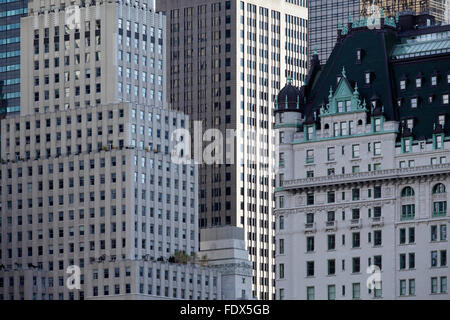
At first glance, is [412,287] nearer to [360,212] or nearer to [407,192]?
[360,212]

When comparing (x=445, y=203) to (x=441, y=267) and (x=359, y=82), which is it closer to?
(x=441, y=267)

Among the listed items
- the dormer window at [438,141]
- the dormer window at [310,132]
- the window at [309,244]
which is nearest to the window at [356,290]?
the window at [309,244]

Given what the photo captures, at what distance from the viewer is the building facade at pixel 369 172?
174m

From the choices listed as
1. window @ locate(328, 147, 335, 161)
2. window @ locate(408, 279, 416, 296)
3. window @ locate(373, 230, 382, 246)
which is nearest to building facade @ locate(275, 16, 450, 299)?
window @ locate(408, 279, 416, 296)

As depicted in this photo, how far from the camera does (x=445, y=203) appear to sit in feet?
571

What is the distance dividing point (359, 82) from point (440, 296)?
3272cm

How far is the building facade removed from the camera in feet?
572

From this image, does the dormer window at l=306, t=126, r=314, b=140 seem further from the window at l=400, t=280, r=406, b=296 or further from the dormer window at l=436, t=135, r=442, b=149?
the window at l=400, t=280, r=406, b=296

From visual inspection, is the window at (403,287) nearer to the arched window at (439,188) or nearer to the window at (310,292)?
the arched window at (439,188)

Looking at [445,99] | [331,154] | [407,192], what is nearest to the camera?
[407,192]

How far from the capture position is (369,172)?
589 ft

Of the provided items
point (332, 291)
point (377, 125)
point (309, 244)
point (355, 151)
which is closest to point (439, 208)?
point (355, 151)
